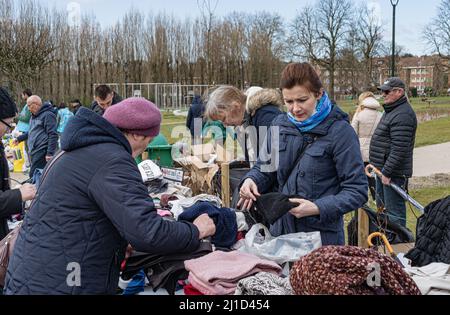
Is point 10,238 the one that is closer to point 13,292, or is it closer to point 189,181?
point 13,292

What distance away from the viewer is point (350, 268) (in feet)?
5.66

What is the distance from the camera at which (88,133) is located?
1.92 meters

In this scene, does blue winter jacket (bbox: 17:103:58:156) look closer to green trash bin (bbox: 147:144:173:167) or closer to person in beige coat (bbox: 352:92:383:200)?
green trash bin (bbox: 147:144:173:167)

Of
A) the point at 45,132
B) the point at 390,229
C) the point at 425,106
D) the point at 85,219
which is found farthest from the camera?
the point at 425,106

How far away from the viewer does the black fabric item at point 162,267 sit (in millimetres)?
2381

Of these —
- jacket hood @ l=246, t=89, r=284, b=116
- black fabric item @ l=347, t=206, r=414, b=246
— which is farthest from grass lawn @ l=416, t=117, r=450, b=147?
jacket hood @ l=246, t=89, r=284, b=116

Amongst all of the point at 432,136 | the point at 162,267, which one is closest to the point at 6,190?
the point at 162,267

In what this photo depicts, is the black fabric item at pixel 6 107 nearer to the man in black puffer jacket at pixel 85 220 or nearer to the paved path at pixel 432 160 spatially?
the man in black puffer jacket at pixel 85 220

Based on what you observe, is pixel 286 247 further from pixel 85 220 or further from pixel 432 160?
pixel 432 160

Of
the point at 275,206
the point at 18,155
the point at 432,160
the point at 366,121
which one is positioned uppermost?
the point at 366,121

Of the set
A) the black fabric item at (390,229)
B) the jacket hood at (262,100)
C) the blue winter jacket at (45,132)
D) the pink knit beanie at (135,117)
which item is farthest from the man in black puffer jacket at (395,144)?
the blue winter jacket at (45,132)

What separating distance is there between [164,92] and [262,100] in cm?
3765
